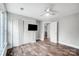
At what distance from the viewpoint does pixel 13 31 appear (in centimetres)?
459

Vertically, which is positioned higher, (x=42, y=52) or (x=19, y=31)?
(x=19, y=31)

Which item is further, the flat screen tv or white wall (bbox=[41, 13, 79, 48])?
the flat screen tv

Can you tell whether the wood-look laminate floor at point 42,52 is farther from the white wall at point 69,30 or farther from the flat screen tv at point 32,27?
the flat screen tv at point 32,27

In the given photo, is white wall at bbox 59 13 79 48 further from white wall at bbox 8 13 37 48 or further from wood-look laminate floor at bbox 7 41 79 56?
white wall at bbox 8 13 37 48

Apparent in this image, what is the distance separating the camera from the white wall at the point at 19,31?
4.39 metres

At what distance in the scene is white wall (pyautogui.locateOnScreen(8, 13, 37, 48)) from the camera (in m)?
4.39

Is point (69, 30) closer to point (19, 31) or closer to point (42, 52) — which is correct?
point (42, 52)

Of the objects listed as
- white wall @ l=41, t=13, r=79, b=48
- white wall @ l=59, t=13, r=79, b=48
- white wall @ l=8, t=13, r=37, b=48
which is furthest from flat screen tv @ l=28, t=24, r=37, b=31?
white wall @ l=59, t=13, r=79, b=48

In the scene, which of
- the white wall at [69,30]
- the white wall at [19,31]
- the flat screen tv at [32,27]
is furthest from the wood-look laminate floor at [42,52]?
the flat screen tv at [32,27]

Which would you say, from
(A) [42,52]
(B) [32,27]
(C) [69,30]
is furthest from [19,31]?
(C) [69,30]

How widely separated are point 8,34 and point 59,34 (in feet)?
11.5

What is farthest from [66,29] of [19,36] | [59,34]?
[19,36]

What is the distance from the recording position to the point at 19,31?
16.6 feet

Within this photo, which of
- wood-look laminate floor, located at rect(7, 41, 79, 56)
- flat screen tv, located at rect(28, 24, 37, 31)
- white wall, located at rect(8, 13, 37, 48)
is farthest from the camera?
flat screen tv, located at rect(28, 24, 37, 31)
